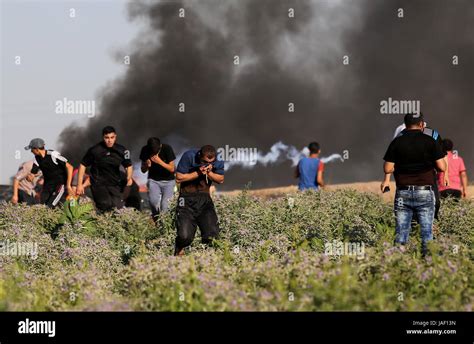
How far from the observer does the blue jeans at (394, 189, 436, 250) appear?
1080 cm

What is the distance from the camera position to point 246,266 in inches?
397

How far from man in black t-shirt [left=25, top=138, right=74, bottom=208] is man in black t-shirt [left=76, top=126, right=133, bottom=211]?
0.56 metres

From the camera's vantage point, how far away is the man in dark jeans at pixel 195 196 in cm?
1150

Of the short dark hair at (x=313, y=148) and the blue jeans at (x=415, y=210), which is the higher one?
the short dark hair at (x=313, y=148)

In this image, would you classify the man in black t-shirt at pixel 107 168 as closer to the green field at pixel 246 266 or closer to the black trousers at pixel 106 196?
the black trousers at pixel 106 196

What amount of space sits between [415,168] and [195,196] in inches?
120

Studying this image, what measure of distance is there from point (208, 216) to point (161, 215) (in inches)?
88.7

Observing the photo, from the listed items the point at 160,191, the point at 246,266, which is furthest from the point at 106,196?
the point at 246,266

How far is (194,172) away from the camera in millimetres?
11508

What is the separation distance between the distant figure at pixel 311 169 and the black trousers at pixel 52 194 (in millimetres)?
4889

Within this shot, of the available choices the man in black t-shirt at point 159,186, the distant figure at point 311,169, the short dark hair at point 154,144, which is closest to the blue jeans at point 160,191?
the man in black t-shirt at point 159,186
